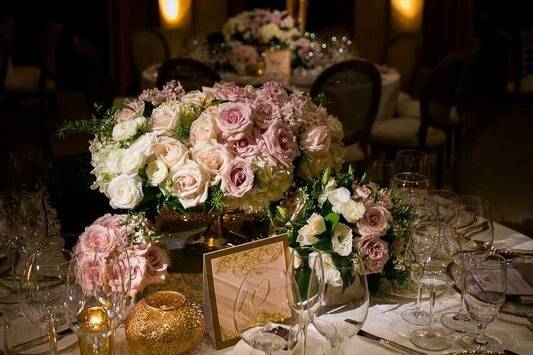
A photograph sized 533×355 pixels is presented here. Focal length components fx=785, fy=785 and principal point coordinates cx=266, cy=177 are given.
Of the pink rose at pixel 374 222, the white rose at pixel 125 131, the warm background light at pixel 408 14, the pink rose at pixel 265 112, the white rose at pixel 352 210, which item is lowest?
the pink rose at pixel 374 222

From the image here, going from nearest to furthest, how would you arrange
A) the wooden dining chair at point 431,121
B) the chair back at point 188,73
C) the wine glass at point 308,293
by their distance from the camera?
the wine glass at point 308,293, the chair back at point 188,73, the wooden dining chair at point 431,121

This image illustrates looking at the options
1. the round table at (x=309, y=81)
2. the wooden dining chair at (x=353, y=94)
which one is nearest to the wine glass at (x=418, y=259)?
the wooden dining chair at (x=353, y=94)

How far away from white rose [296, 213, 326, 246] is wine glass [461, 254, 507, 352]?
318 mm

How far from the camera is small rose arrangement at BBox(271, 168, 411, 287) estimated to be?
1.68 meters

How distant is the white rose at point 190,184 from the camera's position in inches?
64.9

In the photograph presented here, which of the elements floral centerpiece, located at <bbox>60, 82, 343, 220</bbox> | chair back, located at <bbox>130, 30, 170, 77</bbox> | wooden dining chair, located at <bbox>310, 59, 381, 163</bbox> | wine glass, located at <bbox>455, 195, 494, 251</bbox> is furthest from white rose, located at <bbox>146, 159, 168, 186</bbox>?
chair back, located at <bbox>130, 30, 170, 77</bbox>

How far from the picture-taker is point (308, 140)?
1807 mm

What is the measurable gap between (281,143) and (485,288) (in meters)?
0.53

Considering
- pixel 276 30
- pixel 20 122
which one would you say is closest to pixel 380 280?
pixel 20 122

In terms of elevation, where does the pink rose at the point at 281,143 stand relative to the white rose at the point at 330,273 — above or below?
above

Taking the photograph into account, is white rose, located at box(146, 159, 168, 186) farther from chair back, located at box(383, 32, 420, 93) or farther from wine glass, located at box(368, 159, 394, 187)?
chair back, located at box(383, 32, 420, 93)

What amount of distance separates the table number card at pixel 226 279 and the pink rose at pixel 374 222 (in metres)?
0.22

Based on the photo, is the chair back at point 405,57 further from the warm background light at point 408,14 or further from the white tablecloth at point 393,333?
the white tablecloth at point 393,333

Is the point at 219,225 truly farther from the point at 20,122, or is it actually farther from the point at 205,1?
the point at 205,1
